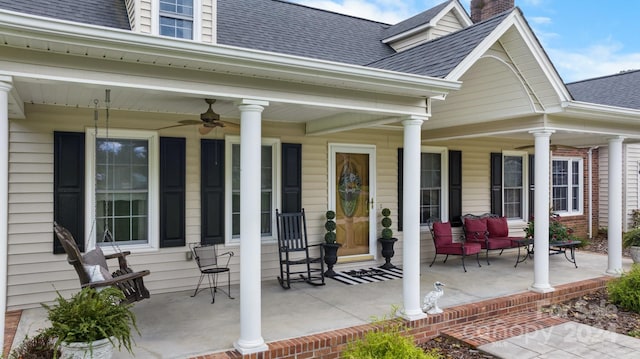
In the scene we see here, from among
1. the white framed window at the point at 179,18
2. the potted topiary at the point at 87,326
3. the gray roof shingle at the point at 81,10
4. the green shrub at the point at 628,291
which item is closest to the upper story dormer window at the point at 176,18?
the white framed window at the point at 179,18

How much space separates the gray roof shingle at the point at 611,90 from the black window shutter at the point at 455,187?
377cm

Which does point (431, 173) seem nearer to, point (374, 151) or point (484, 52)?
point (374, 151)

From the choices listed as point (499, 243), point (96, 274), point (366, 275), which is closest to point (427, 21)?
point (499, 243)

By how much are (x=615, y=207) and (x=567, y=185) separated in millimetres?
4942

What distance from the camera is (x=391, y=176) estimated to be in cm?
768

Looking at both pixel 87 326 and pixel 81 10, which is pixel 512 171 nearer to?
pixel 81 10

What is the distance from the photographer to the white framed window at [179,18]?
5.44 metres

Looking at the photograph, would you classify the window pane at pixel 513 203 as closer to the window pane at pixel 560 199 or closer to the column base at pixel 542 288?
the window pane at pixel 560 199


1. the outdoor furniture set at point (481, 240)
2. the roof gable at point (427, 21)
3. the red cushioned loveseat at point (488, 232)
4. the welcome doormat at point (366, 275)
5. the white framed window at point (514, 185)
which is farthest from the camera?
the white framed window at point (514, 185)

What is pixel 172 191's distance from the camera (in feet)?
18.9

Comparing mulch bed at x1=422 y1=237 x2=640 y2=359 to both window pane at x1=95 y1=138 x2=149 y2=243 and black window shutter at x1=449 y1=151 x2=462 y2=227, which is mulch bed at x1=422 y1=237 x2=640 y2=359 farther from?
window pane at x1=95 y1=138 x2=149 y2=243

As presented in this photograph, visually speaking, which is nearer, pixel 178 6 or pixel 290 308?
pixel 290 308

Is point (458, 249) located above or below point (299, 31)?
below

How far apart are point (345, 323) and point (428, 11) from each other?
6.39m
